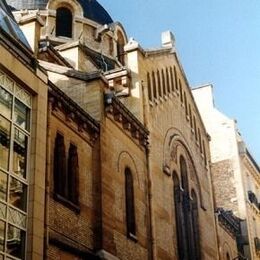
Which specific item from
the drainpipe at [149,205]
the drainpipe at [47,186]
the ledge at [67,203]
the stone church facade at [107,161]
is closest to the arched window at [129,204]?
the stone church facade at [107,161]

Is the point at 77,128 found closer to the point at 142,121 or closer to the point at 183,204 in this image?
the point at 142,121

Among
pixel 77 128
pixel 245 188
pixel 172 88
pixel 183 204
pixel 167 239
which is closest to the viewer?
pixel 77 128

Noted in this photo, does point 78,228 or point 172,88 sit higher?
point 172,88

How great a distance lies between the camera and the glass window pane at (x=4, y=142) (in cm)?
1648

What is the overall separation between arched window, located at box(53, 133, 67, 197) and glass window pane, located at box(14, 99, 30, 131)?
1.88 meters

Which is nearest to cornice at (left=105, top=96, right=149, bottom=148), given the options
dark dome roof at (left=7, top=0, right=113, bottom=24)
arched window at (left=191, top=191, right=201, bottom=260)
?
arched window at (left=191, top=191, right=201, bottom=260)

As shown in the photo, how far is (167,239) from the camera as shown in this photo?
25.4 meters

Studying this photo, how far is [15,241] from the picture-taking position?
16141mm

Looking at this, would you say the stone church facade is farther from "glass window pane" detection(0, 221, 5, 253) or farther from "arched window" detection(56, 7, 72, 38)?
"arched window" detection(56, 7, 72, 38)

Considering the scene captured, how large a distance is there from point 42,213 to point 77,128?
414 centimetres

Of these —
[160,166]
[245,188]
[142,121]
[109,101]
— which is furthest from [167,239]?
[245,188]

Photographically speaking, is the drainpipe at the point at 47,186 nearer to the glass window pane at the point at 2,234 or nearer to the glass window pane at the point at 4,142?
the glass window pane at the point at 2,234

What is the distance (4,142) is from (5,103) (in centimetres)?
Result: 101

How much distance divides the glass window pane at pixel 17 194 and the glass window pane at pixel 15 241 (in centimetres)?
63
